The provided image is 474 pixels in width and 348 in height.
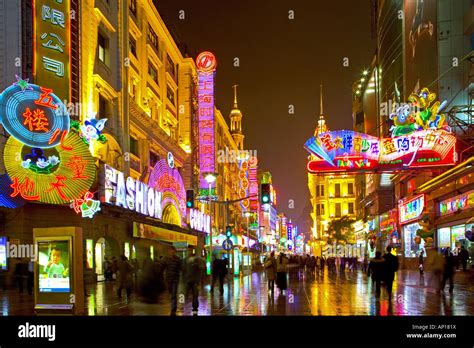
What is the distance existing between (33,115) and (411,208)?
93.4ft

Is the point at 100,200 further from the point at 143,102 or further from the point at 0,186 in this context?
the point at 143,102

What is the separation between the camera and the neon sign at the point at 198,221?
51.5 metres

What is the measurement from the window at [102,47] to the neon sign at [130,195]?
7.37 m

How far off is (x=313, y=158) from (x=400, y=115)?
5642 mm

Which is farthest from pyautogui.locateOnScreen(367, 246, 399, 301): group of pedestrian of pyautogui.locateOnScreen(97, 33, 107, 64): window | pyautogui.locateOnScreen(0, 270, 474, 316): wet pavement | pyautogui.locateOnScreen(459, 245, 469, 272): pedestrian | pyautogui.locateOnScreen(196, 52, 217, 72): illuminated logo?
pyautogui.locateOnScreen(196, 52, 217, 72): illuminated logo

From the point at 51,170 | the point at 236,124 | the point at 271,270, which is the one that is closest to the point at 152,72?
the point at 51,170

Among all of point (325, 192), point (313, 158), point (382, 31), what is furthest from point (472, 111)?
point (325, 192)

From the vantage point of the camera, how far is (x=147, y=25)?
44.7 meters

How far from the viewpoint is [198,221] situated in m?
54.4

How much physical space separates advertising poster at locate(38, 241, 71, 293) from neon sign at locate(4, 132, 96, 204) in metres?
8.92

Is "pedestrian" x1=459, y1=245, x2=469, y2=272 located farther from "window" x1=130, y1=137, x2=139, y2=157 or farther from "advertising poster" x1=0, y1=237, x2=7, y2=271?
"window" x1=130, y1=137, x2=139, y2=157

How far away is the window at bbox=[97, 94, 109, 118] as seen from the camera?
34.1 meters

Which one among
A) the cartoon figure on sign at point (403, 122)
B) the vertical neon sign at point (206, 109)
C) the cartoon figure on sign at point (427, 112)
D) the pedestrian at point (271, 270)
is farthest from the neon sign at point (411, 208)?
the pedestrian at point (271, 270)

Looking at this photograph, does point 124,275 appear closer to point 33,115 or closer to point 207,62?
point 33,115
